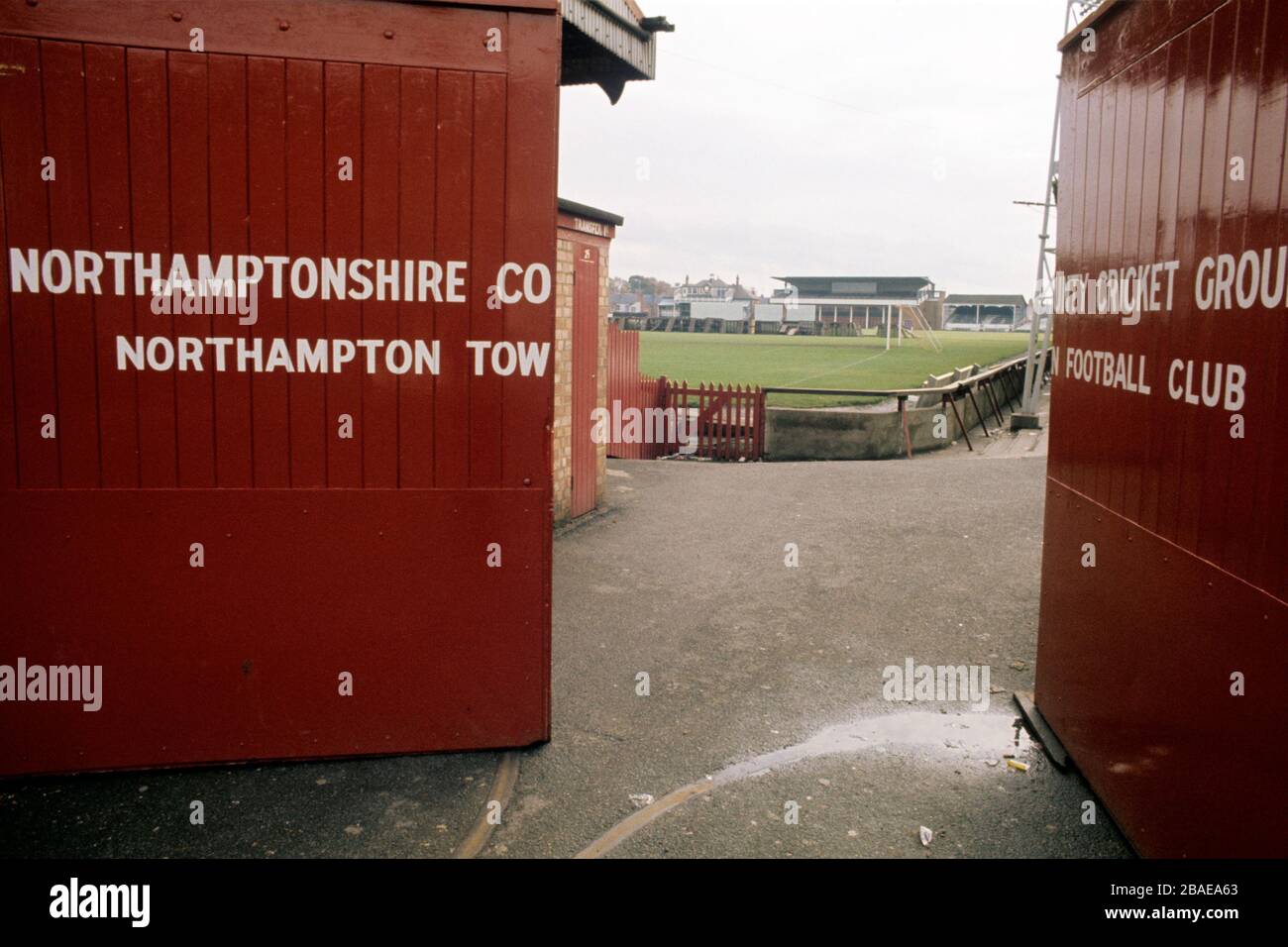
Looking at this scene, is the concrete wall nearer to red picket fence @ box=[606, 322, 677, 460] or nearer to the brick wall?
red picket fence @ box=[606, 322, 677, 460]

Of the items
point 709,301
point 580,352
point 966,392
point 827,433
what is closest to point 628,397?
point 827,433

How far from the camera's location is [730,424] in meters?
16.9

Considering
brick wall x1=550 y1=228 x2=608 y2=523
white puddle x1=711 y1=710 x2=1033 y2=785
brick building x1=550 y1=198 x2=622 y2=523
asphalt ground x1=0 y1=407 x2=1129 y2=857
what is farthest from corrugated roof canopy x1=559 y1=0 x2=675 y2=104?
white puddle x1=711 y1=710 x2=1033 y2=785

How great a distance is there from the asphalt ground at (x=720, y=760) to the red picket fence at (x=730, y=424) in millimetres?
8042

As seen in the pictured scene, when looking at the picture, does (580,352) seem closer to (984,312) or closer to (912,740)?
(912,740)

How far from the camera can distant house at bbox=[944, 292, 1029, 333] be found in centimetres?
14712

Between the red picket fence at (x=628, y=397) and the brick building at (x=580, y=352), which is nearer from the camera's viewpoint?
the brick building at (x=580, y=352)

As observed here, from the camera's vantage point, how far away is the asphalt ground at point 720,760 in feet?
13.3

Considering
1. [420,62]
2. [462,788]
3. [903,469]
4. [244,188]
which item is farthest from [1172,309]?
[903,469]

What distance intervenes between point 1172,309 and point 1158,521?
805mm

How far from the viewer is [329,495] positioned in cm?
455

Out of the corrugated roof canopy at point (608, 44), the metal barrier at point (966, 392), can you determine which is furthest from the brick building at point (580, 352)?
the metal barrier at point (966, 392)

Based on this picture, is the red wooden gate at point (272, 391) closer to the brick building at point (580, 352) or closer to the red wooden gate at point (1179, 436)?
the red wooden gate at point (1179, 436)

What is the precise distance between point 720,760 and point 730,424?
483 inches
